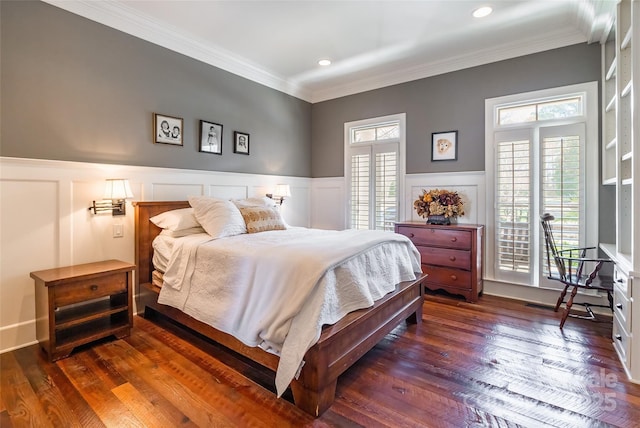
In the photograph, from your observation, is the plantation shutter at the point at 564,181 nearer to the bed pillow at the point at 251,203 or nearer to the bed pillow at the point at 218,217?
the bed pillow at the point at 251,203

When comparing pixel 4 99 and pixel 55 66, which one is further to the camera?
pixel 55 66

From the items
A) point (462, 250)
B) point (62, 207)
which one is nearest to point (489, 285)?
point (462, 250)

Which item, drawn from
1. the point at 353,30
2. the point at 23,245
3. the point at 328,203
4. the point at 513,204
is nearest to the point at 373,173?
the point at 328,203

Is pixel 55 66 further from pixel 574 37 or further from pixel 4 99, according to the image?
pixel 574 37

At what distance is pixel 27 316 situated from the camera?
8.31ft

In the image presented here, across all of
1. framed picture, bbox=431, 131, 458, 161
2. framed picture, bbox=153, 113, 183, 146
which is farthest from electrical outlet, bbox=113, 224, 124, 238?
framed picture, bbox=431, 131, 458, 161

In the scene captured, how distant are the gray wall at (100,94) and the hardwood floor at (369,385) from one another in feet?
5.61

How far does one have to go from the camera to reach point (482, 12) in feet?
9.84

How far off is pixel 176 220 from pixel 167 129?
1.08 metres

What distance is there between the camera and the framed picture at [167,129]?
10.8ft

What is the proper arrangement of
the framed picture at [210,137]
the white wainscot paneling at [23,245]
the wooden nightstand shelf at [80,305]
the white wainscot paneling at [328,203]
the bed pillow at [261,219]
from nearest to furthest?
the wooden nightstand shelf at [80,305]
the white wainscot paneling at [23,245]
the bed pillow at [261,219]
the framed picture at [210,137]
the white wainscot paneling at [328,203]

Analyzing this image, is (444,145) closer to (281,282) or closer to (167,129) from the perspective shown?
(281,282)

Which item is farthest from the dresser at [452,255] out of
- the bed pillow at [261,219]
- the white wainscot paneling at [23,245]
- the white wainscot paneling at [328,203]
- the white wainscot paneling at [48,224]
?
the white wainscot paneling at [23,245]

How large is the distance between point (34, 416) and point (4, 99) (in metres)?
2.22
